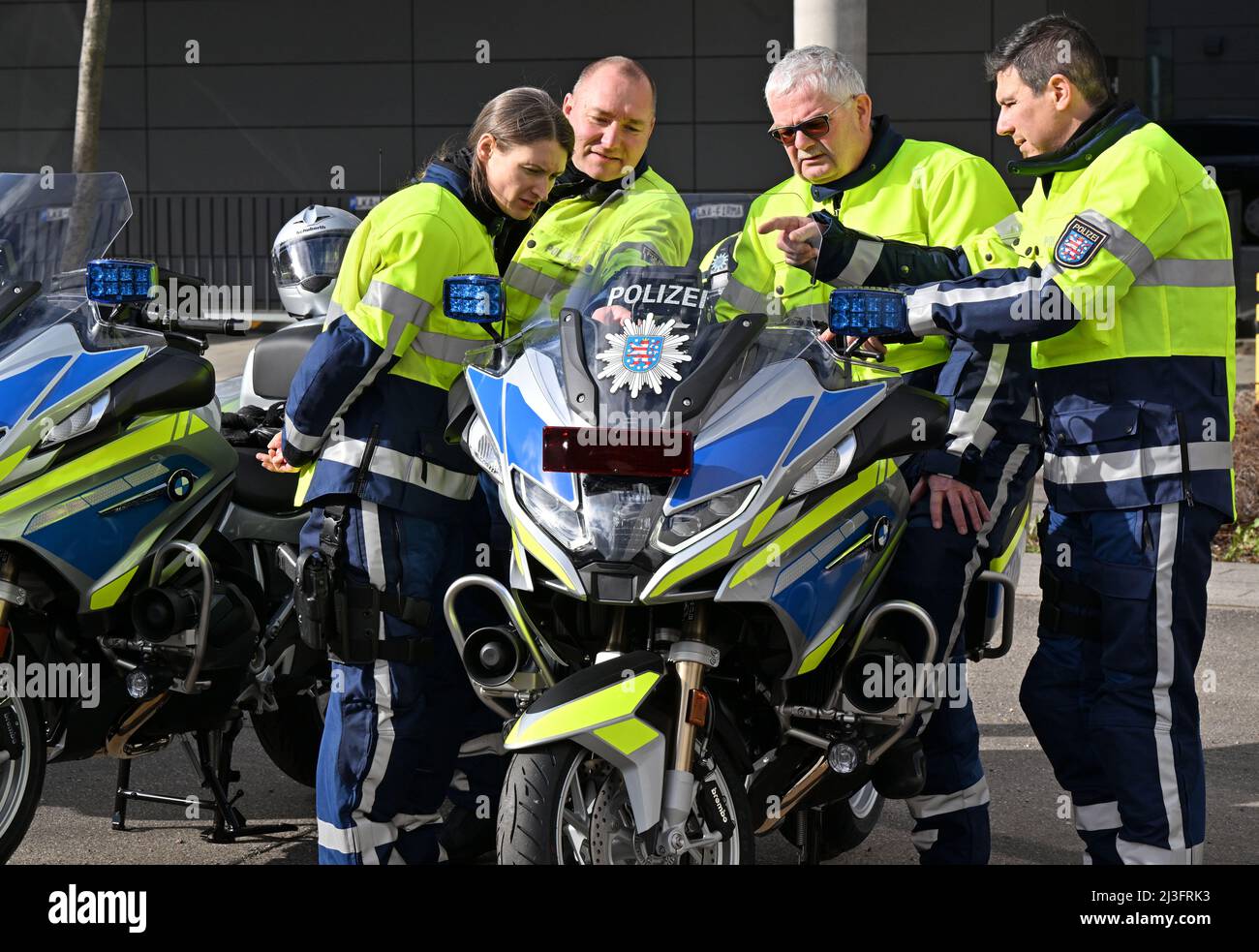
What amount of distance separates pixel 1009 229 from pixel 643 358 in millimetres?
1084

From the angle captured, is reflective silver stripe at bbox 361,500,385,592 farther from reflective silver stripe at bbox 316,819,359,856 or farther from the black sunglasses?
the black sunglasses

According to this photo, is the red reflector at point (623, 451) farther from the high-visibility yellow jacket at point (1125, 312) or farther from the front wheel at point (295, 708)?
the front wheel at point (295, 708)

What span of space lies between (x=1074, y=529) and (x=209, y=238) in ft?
54.1

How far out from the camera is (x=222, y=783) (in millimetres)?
4809

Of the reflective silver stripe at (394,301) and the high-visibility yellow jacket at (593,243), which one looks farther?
the reflective silver stripe at (394,301)

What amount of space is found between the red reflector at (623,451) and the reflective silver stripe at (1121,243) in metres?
0.99

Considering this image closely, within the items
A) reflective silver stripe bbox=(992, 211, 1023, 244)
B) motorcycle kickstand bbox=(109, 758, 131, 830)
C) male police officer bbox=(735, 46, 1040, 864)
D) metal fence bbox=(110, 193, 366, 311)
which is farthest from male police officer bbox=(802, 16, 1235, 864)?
metal fence bbox=(110, 193, 366, 311)

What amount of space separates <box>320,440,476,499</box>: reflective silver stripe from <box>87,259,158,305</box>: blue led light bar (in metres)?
0.69

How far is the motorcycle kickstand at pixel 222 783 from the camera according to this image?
187 inches

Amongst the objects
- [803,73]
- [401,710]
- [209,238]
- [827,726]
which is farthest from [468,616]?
[209,238]

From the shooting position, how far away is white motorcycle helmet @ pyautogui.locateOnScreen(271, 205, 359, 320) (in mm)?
5809

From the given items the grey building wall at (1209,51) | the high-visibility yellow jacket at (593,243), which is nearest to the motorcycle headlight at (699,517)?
the high-visibility yellow jacket at (593,243)
